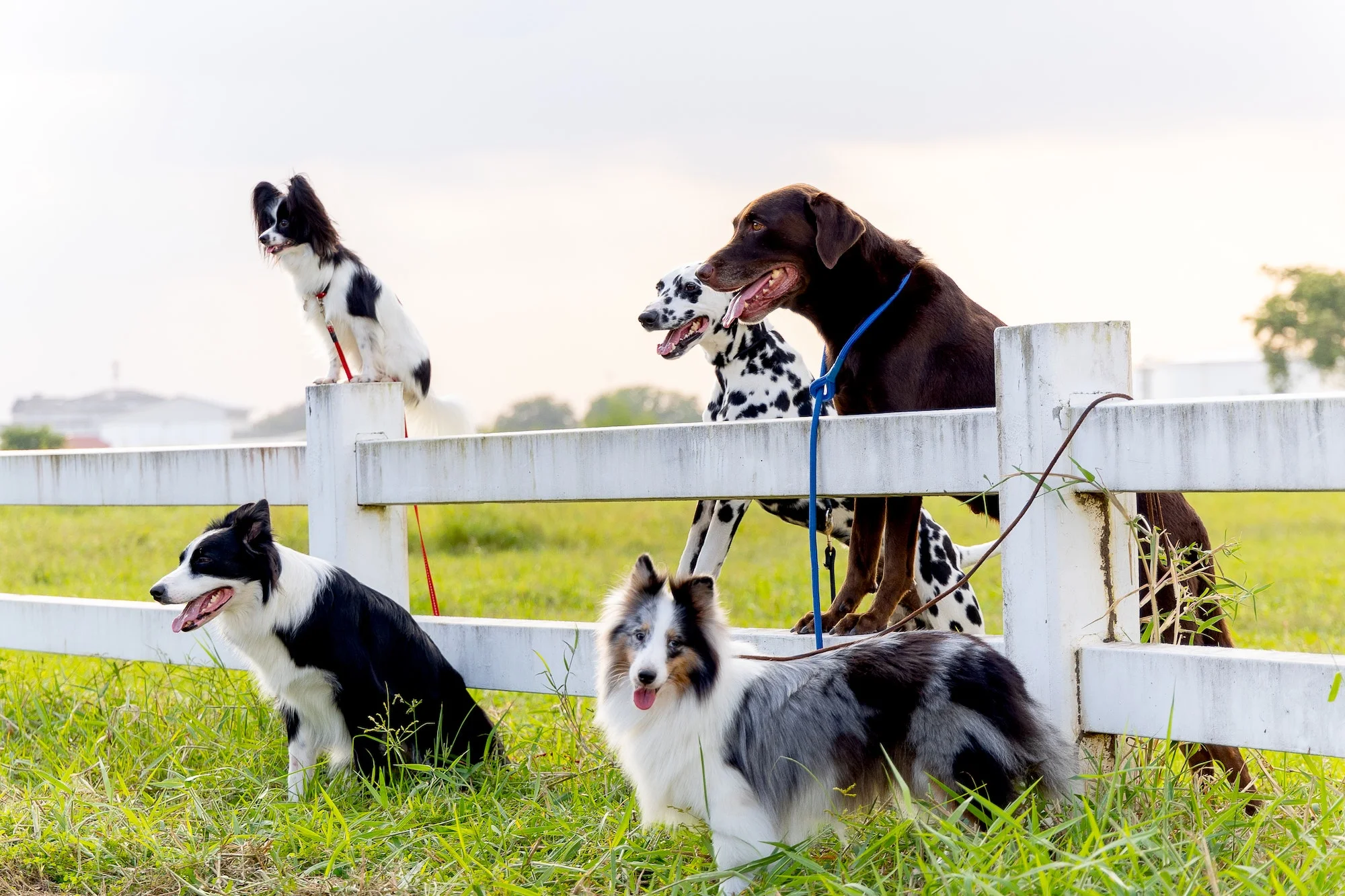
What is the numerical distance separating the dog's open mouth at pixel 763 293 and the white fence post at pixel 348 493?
136 centimetres

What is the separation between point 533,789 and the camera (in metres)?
3.75

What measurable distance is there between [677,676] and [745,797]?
0.32m

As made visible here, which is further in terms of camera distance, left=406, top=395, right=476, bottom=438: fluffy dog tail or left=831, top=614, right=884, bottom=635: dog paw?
left=406, top=395, right=476, bottom=438: fluffy dog tail

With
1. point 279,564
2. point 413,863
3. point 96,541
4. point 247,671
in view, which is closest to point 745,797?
point 413,863

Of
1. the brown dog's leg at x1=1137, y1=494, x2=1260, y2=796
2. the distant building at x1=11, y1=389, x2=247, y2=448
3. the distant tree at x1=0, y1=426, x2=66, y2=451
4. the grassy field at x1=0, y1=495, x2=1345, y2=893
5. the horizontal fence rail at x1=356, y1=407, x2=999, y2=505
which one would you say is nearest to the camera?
the grassy field at x1=0, y1=495, x2=1345, y2=893

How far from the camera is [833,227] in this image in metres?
3.80

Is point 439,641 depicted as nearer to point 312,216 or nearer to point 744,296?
point 744,296

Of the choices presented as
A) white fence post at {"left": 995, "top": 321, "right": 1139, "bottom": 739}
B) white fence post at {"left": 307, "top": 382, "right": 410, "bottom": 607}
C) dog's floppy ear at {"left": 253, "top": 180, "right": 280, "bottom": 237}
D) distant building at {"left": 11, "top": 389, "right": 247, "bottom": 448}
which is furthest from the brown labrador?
distant building at {"left": 11, "top": 389, "right": 247, "bottom": 448}

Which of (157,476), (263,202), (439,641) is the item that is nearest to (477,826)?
(439,641)

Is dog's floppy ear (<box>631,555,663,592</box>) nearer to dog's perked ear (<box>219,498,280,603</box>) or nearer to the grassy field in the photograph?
the grassy field

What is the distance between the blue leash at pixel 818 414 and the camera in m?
3.37

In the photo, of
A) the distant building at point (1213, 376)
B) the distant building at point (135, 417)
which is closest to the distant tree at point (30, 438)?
the distant building at point (135, 417)

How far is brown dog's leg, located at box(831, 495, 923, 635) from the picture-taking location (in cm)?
359

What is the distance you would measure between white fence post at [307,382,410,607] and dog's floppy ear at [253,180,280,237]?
5.08ft
